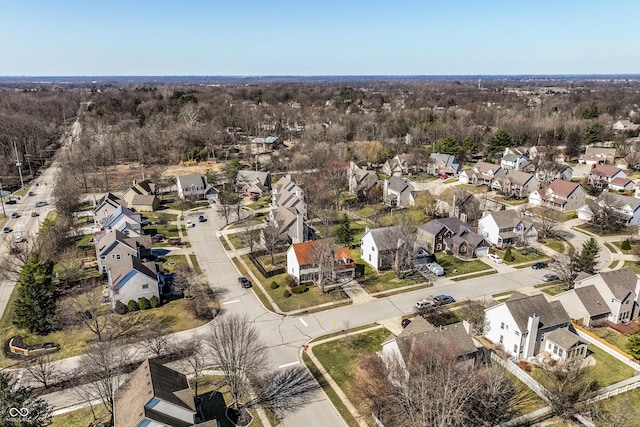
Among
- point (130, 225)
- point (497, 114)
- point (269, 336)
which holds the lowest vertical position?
point (269, 336)

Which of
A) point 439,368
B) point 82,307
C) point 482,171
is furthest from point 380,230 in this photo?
point 482,171

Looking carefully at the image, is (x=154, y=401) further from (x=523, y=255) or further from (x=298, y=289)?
(x=523, y=255)

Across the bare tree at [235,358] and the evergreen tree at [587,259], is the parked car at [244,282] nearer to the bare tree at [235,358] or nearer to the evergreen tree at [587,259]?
the bare tree at [235,358]

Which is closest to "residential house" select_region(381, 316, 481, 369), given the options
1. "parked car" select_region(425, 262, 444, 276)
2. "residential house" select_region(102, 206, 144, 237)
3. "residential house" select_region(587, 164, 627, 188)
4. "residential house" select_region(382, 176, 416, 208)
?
"parked car" select_region(425, 262, 444, 276)

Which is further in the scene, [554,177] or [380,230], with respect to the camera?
[554,177]

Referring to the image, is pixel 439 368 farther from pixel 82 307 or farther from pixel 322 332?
pixel 82 307

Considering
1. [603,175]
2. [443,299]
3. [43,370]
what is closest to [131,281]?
[43,370]
